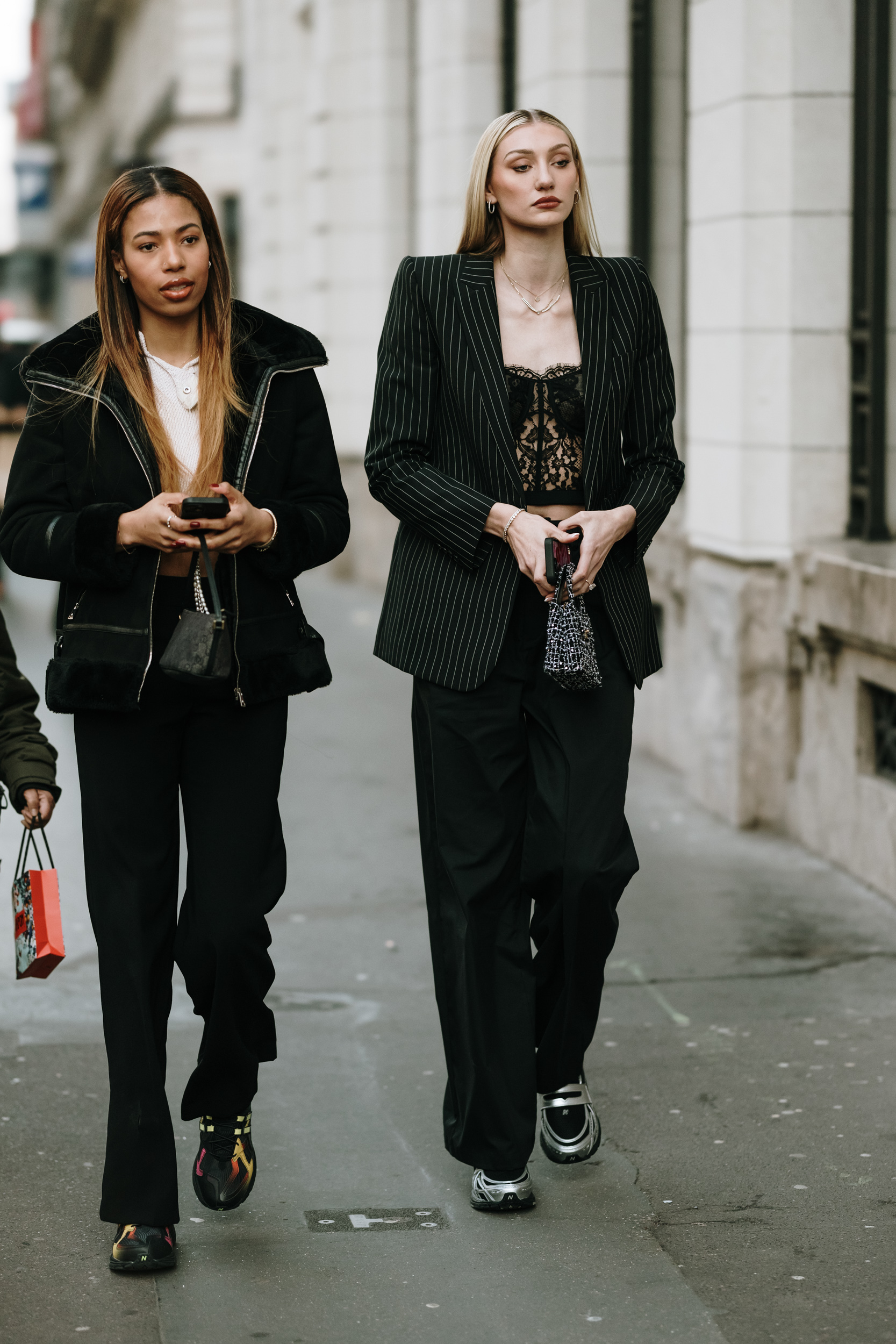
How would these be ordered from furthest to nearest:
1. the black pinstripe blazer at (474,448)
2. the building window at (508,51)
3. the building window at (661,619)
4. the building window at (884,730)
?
the building window at (508,51), the building window at (661,619), the building window at (884,730), the black pinstripe blazer at (474,448)

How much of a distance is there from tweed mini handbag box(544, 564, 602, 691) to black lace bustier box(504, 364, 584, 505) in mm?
233

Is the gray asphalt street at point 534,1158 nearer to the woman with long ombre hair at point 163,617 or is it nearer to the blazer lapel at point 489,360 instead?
the woman with long ombre hair at point 163,617

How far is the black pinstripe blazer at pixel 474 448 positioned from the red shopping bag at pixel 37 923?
832 millimetres

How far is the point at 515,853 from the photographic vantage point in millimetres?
4277

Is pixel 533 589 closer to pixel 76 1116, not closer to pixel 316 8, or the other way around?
pixel 76 1116

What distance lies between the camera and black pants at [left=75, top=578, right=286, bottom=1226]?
391 cm

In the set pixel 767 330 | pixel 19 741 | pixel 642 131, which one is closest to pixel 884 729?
pixel 767 330

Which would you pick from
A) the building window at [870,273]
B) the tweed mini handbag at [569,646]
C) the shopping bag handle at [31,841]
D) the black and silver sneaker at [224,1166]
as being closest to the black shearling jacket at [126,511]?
the shopping bag handle at [31,841]

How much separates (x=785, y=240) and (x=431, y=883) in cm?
399

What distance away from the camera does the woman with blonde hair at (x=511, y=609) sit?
4.18 metres

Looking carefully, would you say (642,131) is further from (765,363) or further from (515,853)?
(515,853)

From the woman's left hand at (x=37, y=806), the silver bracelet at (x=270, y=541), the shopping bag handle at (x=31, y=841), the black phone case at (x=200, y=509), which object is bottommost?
the shopping bag handle at (x=31, y=841)

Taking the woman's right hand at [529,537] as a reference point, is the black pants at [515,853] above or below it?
below

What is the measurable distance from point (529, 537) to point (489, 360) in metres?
0.40
